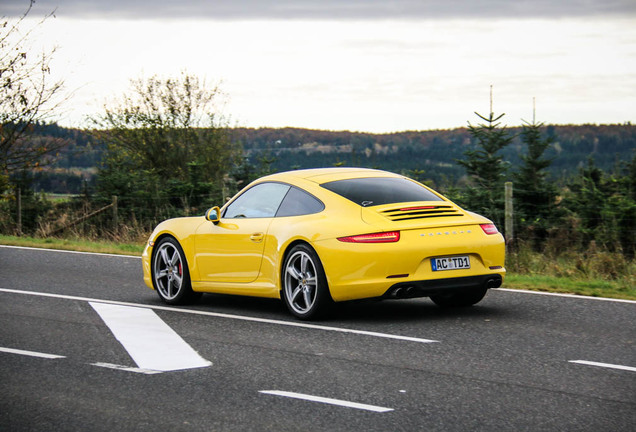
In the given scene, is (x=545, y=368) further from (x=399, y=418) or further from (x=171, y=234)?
(x=171, y=234)

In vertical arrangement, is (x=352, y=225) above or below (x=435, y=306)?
above

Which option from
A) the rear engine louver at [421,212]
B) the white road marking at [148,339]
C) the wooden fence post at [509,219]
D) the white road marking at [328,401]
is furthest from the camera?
the wooden fence post at [509,219]

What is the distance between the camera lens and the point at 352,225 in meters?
8.27

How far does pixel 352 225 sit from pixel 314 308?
2.83ft

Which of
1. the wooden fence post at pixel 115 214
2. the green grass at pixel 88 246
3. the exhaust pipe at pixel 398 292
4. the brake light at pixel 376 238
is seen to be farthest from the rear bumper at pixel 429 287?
the wooden fence post at pixel 115 214

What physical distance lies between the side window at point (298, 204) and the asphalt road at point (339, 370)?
1.05 m

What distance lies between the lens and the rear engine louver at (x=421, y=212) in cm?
840

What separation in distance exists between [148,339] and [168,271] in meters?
2.45

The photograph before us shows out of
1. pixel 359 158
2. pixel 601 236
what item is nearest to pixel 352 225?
pixel 601 236

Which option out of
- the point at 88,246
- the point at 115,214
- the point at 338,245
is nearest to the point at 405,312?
the point at 338,245

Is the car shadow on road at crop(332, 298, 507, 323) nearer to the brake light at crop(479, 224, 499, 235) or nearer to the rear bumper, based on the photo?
the rear bumper

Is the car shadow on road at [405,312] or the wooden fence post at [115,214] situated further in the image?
the wooden fence post at [115,214]

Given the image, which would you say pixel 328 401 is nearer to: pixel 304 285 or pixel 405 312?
pixel 304 285

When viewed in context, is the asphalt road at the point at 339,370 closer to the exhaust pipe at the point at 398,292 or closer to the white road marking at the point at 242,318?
the white road marking at the point at 242,318
